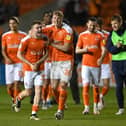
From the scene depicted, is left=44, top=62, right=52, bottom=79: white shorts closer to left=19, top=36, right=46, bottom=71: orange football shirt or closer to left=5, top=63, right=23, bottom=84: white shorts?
left=5, top=63, right=23, bottom=84: white shorts

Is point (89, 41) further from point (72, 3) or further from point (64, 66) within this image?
point (72, 3)

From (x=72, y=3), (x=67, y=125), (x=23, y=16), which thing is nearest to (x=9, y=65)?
(x=67, y=125)

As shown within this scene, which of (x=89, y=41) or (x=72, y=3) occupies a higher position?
(x=72, y=3)

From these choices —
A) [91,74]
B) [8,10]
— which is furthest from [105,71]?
[8,10]

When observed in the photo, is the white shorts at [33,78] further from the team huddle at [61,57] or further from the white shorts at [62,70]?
the white shorts at [62,70]

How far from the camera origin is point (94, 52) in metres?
17.2

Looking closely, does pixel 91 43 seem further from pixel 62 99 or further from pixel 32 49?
pixel 62 99

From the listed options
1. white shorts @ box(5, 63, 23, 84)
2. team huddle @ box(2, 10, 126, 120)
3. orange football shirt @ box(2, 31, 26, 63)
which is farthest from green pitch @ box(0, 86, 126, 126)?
orange football shirt @ box(2, 31, 26, 63)

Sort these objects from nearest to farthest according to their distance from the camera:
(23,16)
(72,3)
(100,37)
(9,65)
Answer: (100,37) → (9,65) → (72,3) → (23,16)

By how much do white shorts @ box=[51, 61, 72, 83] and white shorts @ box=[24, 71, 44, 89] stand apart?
547 mm

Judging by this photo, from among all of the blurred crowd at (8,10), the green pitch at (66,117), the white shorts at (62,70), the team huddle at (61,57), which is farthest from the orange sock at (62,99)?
the blurred crowd at (8,10)

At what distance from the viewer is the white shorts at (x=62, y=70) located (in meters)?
15.9

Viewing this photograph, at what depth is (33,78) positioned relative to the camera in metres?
15.6

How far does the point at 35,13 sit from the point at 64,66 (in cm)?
1632
